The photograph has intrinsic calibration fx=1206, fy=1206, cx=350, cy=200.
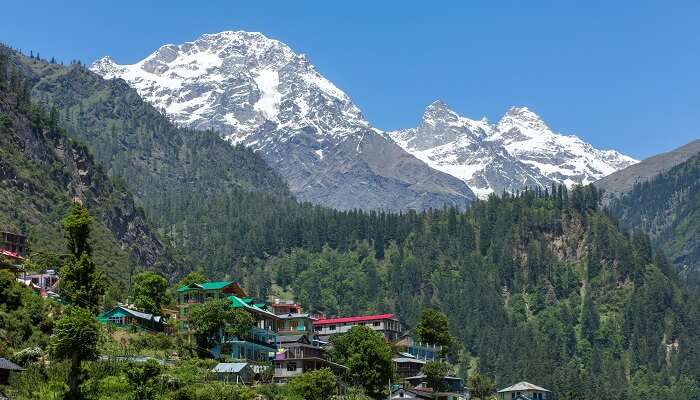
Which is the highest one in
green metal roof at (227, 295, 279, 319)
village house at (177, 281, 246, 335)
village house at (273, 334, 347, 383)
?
village house at (177, 281, 246, 335)

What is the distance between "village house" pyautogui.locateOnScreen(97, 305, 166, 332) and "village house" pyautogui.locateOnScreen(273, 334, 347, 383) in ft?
60.0

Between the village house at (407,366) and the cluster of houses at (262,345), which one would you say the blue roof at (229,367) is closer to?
the cluster of houses at (262,345)

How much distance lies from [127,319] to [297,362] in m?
24.2

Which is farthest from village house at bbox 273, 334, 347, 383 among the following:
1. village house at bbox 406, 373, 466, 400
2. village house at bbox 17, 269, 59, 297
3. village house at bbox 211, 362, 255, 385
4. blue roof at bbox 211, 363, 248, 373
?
village house at bbox 17, 269, 59, 297

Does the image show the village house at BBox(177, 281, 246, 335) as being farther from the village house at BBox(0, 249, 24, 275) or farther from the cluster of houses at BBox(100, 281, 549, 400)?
the village house at BBox(0, 249, 24, 275)

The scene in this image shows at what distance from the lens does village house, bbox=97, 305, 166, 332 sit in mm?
162375

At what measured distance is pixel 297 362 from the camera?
16850cm

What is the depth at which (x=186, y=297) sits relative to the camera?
181875mm

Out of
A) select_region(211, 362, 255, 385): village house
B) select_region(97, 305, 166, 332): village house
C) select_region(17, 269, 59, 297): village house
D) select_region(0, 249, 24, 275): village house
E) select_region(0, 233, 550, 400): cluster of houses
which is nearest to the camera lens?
select_region(211, 362, 255, 385): village house

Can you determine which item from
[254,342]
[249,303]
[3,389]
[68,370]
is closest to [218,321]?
[254,342]

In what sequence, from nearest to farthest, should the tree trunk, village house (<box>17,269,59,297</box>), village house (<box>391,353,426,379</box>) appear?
the tree trunk < village house (<box>17,269,59,297</box>) < village house (<box>391,353,426,379</box>)

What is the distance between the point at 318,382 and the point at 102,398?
33.0 meters

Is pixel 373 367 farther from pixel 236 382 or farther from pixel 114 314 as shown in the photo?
pixel 114 314

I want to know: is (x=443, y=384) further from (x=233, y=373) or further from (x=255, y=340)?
(x=233, y=373)
